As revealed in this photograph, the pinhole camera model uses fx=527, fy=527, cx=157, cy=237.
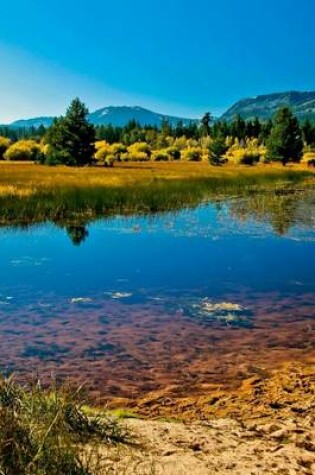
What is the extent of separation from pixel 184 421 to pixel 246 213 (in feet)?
88.8

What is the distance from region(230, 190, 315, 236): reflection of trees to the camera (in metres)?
30.1

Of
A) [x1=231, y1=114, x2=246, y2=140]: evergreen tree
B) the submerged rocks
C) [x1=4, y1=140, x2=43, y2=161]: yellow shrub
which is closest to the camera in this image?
the submerged rocks

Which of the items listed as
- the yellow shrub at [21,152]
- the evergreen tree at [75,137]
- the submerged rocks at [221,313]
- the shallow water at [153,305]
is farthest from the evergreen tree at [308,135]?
the submerged rocks at [221,313]

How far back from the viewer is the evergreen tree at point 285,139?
82.1m

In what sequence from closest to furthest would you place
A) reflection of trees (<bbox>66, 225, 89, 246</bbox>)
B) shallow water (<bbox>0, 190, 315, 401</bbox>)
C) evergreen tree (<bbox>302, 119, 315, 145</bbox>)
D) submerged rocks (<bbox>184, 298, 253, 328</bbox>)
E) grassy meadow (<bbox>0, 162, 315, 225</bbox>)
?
shallow water (<bbox>0, 190, 315, 401</bbox>) → submerged rocks (<bbox>184, 298, 253, 328</bbox>) → reflection of trees (<bbox>66, 225, 89, 246</bbox>) → grassy meadow (<bbox>0, 162, 315, 225</bbox>) → evergreen tree (<bbox>302, 119, 315, 145</bbox>)

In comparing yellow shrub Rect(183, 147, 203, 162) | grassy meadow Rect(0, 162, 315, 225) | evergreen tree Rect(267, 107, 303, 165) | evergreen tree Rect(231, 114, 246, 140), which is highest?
evergreen tree Rect(231, 114, 246, 140)

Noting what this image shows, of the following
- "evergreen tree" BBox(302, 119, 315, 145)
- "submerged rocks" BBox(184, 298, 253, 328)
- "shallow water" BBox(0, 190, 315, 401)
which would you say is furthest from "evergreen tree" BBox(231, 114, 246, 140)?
"submerged rocks" BBox(184, 298, 253, 328)

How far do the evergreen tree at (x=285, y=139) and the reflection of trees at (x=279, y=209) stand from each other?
37.3m

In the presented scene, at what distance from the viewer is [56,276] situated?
17.2 m

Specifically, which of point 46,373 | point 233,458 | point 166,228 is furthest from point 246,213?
point 233,458

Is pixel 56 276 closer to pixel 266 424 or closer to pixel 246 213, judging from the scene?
pixel 266 424

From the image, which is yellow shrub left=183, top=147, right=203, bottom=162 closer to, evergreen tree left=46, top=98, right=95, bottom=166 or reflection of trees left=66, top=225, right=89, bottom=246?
evergreen tree left=46, top=98, right=95, bottom=166

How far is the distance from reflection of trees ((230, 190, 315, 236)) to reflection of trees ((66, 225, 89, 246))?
9.59 m

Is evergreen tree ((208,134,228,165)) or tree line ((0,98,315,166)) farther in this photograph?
evergreen tree ((208,134,228,165))
